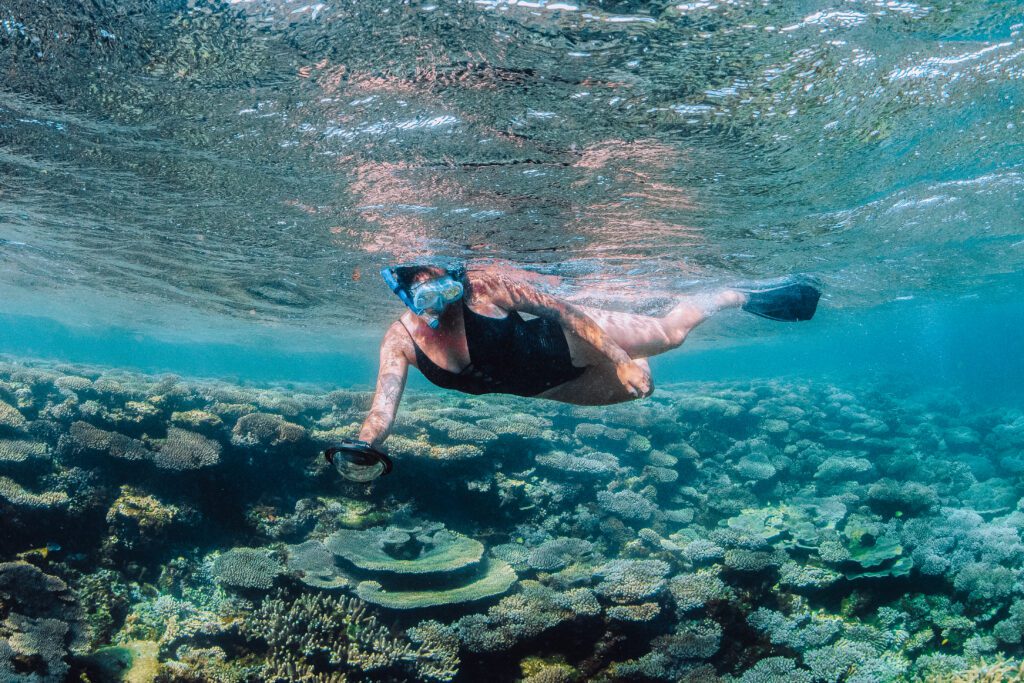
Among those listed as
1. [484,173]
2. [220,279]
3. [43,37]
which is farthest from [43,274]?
[484,173]

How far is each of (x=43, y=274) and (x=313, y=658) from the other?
1046 inches

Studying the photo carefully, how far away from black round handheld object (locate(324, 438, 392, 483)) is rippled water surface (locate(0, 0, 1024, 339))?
431 cm

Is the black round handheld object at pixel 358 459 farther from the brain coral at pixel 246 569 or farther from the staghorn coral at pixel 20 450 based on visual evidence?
the staghorn coral at pixel 20 450

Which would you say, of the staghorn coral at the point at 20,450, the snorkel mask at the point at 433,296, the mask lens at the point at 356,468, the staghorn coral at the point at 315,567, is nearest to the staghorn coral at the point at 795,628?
the staghorn coral at the point at 315,567

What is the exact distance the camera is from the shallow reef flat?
6582mm

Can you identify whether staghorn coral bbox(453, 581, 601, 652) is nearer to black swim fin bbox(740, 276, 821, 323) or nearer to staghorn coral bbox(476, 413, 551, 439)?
black swim fin bbox(740, 276, 821, 323)

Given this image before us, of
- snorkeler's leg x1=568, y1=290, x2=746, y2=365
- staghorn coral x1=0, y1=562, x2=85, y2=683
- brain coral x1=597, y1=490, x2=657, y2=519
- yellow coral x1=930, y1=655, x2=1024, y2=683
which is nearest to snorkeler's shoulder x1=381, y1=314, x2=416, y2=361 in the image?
snorkeler's leg x1=568, y1=290, x2=746, y2=365

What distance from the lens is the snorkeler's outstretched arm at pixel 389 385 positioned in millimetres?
3895

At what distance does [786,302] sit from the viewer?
7.46 meters

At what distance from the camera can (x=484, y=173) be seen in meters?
8.89

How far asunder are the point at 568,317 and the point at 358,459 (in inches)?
82.8

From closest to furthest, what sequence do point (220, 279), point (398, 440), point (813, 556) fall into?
1. point (813, 556)
2. point (398, 440)
3. point (220, 279)

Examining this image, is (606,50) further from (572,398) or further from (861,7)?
(572,398)

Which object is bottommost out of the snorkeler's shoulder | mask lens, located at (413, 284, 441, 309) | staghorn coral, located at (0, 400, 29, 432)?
staghorn coral, located at (0, 400, 29, 432)
